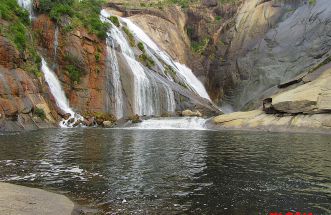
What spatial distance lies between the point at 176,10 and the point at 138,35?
1444cm

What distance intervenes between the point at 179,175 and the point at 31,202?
629 cm

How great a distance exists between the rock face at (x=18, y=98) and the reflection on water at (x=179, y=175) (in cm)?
1076

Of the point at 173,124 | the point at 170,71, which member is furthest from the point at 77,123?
the point at 170,71

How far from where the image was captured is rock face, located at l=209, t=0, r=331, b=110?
50.7 metres

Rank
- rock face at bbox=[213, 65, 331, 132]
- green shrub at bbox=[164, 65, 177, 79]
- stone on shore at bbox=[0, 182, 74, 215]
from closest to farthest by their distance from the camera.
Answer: stone on shore at bbox=[0, 182, 74, 215] < rock face at bbox=[213, 65, 331, 132] < green shrub at bbox=[164, 65, 177, 79]

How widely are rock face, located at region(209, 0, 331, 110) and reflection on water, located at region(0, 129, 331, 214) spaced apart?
30.7 m

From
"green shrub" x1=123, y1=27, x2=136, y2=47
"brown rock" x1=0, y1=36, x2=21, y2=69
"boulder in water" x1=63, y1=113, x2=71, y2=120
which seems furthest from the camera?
"green shrub" x1=123, y1=27, x2=136, y2=47

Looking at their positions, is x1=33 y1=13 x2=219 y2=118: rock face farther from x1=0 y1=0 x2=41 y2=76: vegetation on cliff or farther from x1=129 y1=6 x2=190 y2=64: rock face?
x1=129 y1=6 x2=190 y2=64: rock face

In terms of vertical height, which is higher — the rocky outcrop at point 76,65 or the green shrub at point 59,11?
the green shrub at point 59,11

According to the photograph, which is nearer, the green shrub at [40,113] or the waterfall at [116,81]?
the green shrub at [40,113]

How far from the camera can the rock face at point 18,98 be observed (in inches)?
1269

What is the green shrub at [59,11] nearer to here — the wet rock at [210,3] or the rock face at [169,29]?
the rock face at [169,29]

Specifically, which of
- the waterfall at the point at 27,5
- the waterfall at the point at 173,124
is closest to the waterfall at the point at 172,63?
the waterfall at the point at 173,124

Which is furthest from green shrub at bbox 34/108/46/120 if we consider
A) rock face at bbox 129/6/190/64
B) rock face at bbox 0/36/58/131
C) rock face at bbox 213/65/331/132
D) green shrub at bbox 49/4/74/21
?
rock face at bbox 129/6/190/64
